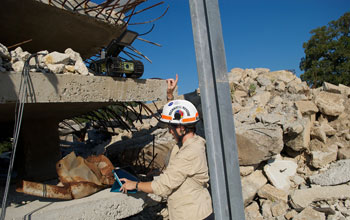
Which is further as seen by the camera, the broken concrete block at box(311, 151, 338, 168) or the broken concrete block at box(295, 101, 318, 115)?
the broken concrete block at box(295, 101, 318, 115)

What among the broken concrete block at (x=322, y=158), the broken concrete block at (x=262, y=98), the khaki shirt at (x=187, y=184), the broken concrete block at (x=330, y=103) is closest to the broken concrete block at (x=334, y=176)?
the broken concrete block at (x=322, y=158)

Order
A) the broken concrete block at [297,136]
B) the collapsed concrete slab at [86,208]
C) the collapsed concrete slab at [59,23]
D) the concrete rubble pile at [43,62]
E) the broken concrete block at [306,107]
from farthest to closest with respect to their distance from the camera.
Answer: the broken concrete block at [306,107] < the broken concrete block at [297,136] < the collapsed concrete slab at [59,23] < the collapsed concrete slab at [86,208] < the concrete rubble pile at [43,62]

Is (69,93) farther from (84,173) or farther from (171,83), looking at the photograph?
(171,83)

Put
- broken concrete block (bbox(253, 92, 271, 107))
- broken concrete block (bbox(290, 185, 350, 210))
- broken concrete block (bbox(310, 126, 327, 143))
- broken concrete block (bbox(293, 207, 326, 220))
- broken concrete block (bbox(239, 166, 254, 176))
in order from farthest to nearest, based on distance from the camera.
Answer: broken concrete block (bbox(253, 92, 271, 107)) < broken concrete block (bbox(310, 126, 327, 143)) < broken concrete block (bbox(239, 166, 254, 176)) < broken concrete block (bbox(290, 185, 350, 210)) < broken concrete block (bbox(293, 207, 326, 220))

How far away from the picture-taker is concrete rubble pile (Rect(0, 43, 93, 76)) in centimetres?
244

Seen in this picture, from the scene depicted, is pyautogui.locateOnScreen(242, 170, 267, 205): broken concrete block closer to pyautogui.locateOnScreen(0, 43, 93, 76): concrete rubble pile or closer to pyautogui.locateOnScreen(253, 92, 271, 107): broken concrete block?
pyautogui.locateOnScreen(253, 92, 271, 107): broken concrete block

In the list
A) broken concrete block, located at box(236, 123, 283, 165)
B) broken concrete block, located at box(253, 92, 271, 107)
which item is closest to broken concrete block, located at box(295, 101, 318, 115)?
broken concrete block, located at box(253, 92, 271, 107)

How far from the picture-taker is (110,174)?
3.43 meters

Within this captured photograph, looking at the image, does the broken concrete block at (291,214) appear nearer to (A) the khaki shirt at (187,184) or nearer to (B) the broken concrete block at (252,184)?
(B) the broken concrete block at (252,184)

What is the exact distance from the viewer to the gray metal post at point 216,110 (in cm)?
177

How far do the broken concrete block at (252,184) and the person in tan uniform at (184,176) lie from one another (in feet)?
8.11

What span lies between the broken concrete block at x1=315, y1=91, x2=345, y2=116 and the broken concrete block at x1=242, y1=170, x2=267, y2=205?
8.90ft

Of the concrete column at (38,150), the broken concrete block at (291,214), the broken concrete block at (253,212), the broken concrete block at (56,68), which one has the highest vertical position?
the broken concrete block at (56,68)

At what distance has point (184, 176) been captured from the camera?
2.26 m
